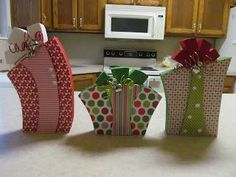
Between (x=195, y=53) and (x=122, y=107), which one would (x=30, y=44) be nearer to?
(x=122, y=107)

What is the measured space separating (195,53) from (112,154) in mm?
346

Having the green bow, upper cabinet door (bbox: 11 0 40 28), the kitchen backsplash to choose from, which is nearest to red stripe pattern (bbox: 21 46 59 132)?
the green bow

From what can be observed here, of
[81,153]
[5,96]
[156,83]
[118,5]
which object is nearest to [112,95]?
[81,153]

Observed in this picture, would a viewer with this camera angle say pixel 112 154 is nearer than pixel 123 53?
Yes

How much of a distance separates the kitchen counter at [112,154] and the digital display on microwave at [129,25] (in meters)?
2.00

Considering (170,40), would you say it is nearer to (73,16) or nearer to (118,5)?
(118,5)

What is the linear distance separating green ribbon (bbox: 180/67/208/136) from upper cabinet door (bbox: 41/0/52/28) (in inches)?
88.7

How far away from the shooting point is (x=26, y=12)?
2.35 m

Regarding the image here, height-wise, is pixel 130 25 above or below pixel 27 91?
above

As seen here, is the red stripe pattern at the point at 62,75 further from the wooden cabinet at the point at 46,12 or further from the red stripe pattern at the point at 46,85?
the wooden cabinet at the point at 46,12

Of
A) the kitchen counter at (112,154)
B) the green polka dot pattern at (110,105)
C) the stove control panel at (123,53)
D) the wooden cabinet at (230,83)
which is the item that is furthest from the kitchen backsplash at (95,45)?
the green polka dot pattern at (110,105)

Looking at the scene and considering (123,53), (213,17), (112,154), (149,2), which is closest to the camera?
(112,154)

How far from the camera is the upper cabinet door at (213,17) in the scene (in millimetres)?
2693

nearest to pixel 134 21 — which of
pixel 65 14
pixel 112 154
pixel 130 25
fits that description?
pixel 130 25
